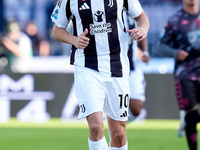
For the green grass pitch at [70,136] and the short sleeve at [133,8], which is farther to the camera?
the green grass pitch at [70,136]

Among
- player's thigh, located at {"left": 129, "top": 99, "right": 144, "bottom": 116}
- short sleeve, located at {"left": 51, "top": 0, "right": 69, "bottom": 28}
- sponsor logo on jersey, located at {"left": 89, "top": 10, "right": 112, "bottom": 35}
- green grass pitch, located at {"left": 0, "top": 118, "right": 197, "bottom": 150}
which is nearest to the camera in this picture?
sponsor logo on jersey, located at {"left": 89, "top": 10, "right": 112, "bottom": 35}

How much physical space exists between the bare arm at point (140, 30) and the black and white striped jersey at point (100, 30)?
207 mm

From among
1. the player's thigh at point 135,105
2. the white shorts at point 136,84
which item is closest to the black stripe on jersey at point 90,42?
the white shorts at point 136,84

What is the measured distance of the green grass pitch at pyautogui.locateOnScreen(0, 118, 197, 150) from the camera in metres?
8.63

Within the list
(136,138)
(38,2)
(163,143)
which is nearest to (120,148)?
(163,143)

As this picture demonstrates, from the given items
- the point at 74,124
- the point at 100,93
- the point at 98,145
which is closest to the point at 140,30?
the point at 100,93

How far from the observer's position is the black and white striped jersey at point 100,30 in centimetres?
570

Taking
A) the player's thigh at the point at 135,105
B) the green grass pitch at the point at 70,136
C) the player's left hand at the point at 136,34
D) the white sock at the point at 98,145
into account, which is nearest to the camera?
the white sock at the point at 98,145

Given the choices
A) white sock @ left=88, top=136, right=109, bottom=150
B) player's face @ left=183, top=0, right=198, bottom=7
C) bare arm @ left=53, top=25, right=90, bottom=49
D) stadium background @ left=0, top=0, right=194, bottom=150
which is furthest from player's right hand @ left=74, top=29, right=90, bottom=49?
stadium background @ left=0, top=0, right=194, bottom=150

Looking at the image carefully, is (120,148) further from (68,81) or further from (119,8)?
(68,81)

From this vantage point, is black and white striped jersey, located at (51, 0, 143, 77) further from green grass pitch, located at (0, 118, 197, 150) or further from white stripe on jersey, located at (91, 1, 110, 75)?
green grass pitch, located at (0, 118, 197, 150)

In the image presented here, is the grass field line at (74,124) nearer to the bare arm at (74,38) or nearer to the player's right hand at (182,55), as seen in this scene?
the player's right hand at (182,55)

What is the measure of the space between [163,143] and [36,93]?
13.9 feet

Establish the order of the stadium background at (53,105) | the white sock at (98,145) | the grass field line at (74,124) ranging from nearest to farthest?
the white sock at (98,145), the stadium background at (53,105), the grass field line at (74,124)
